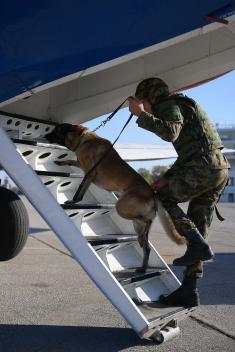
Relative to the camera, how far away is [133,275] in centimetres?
442

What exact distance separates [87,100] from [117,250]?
1590 millimetres

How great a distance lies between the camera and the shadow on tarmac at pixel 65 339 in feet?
13.0

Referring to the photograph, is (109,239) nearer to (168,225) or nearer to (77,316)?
(168,225)

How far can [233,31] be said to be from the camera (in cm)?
414

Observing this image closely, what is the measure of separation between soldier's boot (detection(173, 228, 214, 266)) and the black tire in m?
2.26

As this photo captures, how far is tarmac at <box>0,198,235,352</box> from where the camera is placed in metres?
4.04

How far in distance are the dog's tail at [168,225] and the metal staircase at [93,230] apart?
0.48 meters

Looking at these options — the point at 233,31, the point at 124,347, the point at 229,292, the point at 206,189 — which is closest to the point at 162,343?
the point at 124,347

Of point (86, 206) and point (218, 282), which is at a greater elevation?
point (86, 206)

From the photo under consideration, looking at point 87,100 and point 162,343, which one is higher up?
point 87,100

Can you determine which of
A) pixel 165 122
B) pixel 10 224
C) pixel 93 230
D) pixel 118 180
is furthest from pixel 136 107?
pixel 10 224

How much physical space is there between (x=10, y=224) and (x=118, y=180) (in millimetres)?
1825

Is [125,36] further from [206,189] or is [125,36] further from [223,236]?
[223,236]

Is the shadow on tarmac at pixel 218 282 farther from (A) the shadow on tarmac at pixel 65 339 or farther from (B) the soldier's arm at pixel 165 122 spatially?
(B) the soldier's arm at pixel 165 122
